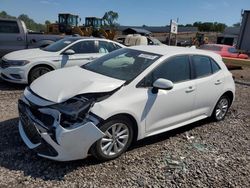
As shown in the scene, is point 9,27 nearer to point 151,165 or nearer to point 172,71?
point 172,71

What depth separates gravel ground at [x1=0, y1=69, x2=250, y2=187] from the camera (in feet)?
11.3

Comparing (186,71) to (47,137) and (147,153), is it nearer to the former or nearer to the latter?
(147,153)

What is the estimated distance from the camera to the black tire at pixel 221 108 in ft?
18.6

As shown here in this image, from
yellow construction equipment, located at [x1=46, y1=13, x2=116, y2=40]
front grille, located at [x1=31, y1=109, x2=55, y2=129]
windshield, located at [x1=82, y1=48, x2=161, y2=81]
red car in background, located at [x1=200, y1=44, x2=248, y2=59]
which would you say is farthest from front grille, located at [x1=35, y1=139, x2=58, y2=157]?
yellow construction equipment, located at [x1=46, y1=13, x2=116, y2=40]

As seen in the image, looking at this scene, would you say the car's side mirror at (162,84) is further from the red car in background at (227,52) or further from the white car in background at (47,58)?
the red car in background at (227,52)

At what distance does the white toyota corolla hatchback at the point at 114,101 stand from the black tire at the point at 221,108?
0.43 metres

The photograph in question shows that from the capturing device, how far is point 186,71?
4.79 m

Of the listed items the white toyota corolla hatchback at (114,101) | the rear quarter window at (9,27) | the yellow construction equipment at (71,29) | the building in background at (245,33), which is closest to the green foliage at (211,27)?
the yellow construction equipment at (71,29)

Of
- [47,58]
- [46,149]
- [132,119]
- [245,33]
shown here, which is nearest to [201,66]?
[132,119]

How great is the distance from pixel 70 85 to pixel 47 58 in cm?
388

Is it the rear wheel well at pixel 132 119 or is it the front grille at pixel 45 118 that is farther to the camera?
the rear wheel well at pixel 132 119

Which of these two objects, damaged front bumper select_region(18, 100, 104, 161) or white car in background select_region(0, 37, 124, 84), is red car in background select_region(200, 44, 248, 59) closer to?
white car in background select_region(0, 37, 124, 84)

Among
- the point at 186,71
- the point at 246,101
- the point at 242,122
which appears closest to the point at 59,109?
the point at 186,71

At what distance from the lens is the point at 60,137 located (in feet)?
10.9
